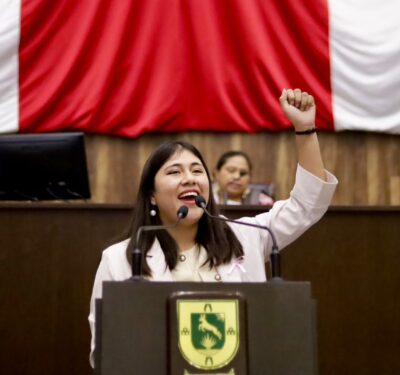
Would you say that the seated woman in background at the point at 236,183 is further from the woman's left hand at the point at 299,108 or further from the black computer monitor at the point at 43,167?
the woman's left hand at the point at 299,108

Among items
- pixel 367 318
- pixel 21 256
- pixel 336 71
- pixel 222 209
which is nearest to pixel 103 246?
pixel 21 256

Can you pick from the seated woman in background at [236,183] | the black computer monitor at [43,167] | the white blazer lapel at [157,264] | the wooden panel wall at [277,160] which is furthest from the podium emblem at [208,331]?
the wooden panel wall at [277,160]

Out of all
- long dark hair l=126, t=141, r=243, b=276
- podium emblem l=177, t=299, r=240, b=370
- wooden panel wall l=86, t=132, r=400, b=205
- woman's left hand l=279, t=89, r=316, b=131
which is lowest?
podium emblem l=177, t=299, r=240, b=370

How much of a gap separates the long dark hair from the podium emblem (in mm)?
451

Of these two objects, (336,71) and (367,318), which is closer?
(367,318)

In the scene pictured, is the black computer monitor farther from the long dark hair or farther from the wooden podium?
the wooden podium

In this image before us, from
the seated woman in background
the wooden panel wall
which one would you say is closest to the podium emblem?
the seated woman in background

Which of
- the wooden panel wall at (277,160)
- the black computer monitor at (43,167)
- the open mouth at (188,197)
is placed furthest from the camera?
the wooden panel wall at (277,160)

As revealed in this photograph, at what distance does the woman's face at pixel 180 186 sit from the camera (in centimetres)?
189

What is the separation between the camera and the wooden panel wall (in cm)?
418

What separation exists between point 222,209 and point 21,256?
814mm

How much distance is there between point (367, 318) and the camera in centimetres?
277

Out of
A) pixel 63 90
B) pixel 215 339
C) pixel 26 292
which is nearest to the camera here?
pixel 215 339

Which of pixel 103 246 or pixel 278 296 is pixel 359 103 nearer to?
pixel 103 246
